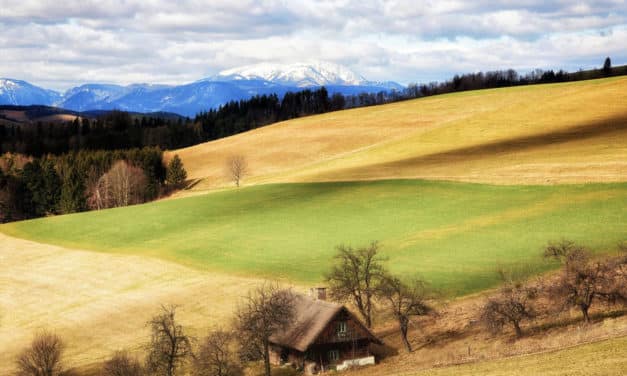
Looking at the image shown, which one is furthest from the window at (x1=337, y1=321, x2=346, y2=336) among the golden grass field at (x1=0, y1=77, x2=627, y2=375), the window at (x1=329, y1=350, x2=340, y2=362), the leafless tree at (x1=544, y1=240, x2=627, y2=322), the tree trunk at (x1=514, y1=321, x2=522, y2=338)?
the leafless tree at (x1=544, y1=240, x2=627, y2=322)

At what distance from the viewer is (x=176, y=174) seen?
482ft

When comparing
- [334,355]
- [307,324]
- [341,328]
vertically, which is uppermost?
[307,324]

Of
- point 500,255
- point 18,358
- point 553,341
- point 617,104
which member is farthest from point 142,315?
point 617,104

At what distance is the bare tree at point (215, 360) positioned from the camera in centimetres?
4547

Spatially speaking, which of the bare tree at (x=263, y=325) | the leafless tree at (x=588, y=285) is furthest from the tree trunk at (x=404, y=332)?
the leafless tree at (x=588, y=285)

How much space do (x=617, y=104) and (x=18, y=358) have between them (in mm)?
96467

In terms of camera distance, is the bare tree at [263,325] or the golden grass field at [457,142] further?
the golden grass field at [457,142]

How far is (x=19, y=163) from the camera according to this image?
175m

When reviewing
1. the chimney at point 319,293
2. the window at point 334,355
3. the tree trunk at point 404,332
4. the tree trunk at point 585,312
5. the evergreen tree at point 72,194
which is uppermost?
the evergreen tree at point 72,194

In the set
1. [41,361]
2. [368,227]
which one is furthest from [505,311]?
[368,227]

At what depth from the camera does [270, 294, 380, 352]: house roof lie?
1969 inches

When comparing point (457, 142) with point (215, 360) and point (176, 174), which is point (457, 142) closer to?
point (176, 174)

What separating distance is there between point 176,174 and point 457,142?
58510mm

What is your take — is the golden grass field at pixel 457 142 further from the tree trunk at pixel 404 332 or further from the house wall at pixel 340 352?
the house wall at pixel 340 352
